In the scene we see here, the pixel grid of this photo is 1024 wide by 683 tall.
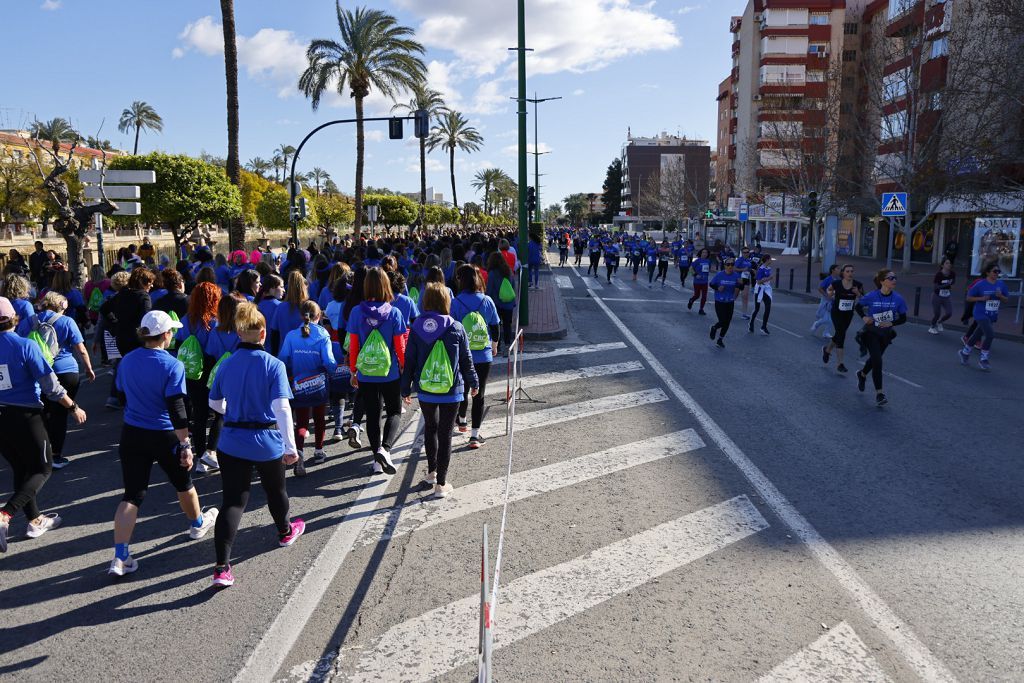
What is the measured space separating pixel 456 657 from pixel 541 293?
21127 mm

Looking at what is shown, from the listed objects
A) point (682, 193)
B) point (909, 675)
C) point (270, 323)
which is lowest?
point (909, 675)

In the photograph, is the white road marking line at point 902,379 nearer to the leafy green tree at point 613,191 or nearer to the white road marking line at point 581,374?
the white road marking line at point 581,374

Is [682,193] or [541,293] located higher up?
[682,193]

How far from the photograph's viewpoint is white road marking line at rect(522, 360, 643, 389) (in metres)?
11.0

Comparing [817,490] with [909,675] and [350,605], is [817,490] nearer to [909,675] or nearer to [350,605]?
[909,675]

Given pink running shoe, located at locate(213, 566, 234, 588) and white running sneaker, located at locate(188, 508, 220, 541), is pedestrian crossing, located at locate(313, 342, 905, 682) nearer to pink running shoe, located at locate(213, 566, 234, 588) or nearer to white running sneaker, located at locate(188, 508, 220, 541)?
pink running shoe, located at locate(213, 566, 234, 588)

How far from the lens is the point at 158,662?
12.6ft

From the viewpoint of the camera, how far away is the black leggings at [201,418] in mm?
7035

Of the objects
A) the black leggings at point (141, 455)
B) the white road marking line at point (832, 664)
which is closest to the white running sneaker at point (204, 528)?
the black leggings at point (141, 455)

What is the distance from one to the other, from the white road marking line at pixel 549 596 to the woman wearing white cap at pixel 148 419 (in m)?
1.85

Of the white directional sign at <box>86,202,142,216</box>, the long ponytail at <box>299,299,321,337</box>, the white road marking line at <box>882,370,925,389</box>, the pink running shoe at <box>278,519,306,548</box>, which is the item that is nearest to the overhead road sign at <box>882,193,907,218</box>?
the white road marking line at <box>882,370,925,389</box>

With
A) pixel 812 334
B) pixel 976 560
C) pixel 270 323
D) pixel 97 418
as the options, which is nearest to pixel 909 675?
pixel 976 560

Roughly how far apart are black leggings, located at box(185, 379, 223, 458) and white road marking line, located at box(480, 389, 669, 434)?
2836 millimetres

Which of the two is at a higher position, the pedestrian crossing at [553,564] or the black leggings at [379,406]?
the black leggings at [379,406]
